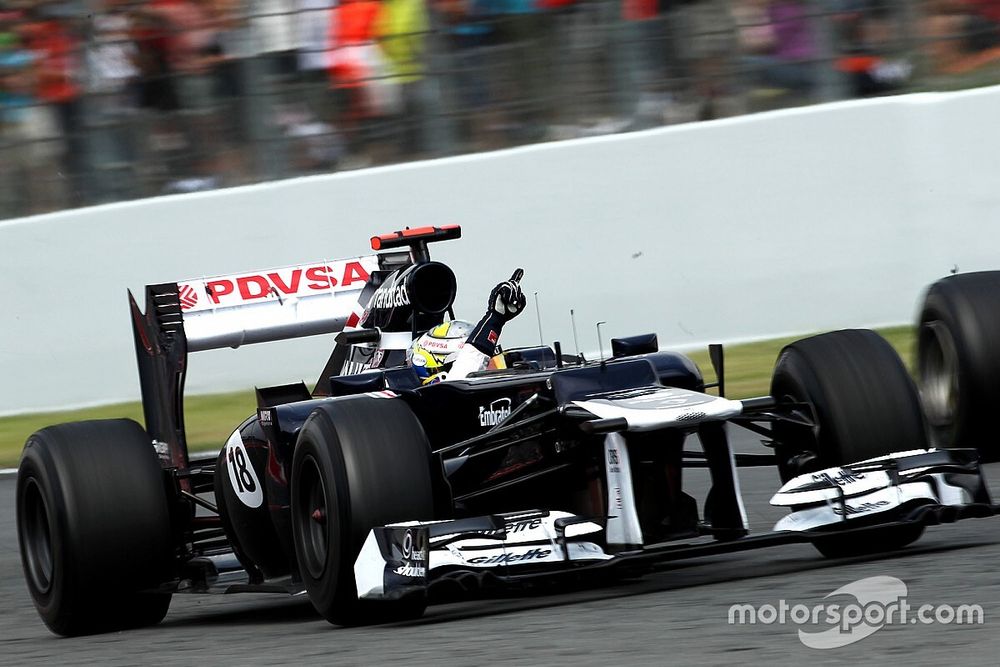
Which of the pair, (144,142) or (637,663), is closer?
(637,663)

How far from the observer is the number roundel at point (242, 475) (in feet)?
21.6

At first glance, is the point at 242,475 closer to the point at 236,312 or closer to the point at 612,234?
the point at 236,312

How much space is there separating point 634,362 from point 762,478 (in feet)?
10.9

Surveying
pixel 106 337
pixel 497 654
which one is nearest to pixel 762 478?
pixel 497 654

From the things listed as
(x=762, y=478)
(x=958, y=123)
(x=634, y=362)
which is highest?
(x=958, y=123)

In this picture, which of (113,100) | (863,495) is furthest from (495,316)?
(113,100)

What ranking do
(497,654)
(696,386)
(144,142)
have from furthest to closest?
1. (144,142)
2. (696,386)
3. (497,654)

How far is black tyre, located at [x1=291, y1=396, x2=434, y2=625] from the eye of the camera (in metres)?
5.45

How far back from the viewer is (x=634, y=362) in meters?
6.11

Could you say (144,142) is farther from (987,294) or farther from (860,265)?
(987,294)

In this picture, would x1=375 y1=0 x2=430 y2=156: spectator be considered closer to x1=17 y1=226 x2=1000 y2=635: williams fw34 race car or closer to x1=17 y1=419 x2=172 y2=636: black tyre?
x1=17 y1=226 x2=1000 y2=635: williams fw34 race car

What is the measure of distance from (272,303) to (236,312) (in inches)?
6.7

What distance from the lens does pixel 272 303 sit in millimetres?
7734

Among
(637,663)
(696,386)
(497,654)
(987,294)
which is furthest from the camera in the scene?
(987,294)
